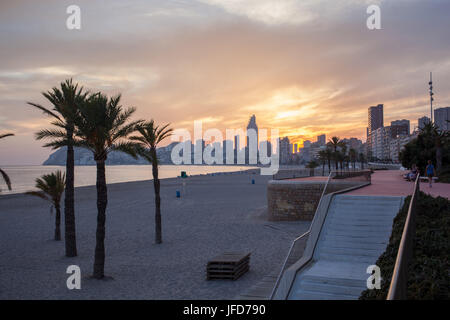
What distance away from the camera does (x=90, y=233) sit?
2323 cm

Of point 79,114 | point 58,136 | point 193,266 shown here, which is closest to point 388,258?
point 193,266

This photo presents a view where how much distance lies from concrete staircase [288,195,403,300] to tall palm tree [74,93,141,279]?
8106mm

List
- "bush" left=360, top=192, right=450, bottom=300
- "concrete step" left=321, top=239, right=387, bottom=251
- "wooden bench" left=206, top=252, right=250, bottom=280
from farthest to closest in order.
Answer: "wooden bench" left=206, top=252, right=250, bottom=280 → "concrete step" left=321, top=239, right=387, bottom=251 → "bush" left=360, top=192, right=450, bottom=300

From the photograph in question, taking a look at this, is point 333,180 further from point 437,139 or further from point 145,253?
point 437,139

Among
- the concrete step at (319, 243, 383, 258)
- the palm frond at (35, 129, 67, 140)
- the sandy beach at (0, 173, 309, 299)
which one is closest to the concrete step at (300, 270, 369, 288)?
the concrete step at (319, 243, 383, 258)

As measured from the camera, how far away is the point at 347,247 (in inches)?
475

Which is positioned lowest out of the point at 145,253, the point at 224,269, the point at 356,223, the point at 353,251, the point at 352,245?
the point at 145,253

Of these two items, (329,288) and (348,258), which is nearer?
(329,288)

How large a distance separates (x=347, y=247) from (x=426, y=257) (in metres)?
3.98

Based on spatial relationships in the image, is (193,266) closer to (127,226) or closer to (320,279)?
(320,279)

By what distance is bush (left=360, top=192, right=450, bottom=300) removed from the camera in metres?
6.62

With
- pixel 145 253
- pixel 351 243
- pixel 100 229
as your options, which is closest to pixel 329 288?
pixel 351 243

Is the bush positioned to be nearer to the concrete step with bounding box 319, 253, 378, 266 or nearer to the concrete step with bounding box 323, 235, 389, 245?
the concrete step with bounding box 323, 235, 389, 245
